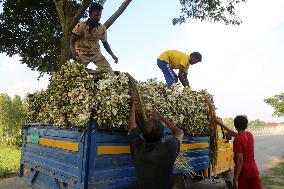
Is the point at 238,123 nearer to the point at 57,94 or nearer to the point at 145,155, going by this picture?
the point at 145,155

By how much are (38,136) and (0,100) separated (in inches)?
1593

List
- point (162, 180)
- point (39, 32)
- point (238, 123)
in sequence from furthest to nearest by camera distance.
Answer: point (39, 32) < point (238, 123) < point (162, 180)

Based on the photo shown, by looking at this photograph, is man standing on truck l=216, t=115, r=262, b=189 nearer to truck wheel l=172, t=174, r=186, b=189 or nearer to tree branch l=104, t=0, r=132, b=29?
truck wheel l=172, t=174, r=186, b=189

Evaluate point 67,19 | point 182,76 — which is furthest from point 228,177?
point 67,19

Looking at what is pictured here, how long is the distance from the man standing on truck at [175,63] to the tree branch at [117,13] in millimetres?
4422

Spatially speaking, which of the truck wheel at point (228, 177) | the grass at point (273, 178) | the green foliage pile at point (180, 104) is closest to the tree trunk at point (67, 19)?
the green foliage pile at point (180, 104)

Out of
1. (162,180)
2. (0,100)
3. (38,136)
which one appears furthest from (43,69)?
(0,100)

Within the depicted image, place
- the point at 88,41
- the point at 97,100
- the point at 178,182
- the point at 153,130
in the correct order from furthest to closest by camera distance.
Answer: the point at 88,41 → the point at 178,182 → the point at 97,100 → the point at 153,130

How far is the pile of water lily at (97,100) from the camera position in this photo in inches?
168

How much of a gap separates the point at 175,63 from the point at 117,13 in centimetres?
496

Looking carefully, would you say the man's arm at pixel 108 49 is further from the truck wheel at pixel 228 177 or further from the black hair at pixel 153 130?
the black hair at pixel 153 130

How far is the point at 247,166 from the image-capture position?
5156 mm

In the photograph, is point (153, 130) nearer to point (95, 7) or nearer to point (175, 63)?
point (95, 7)

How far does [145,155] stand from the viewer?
3730mm
